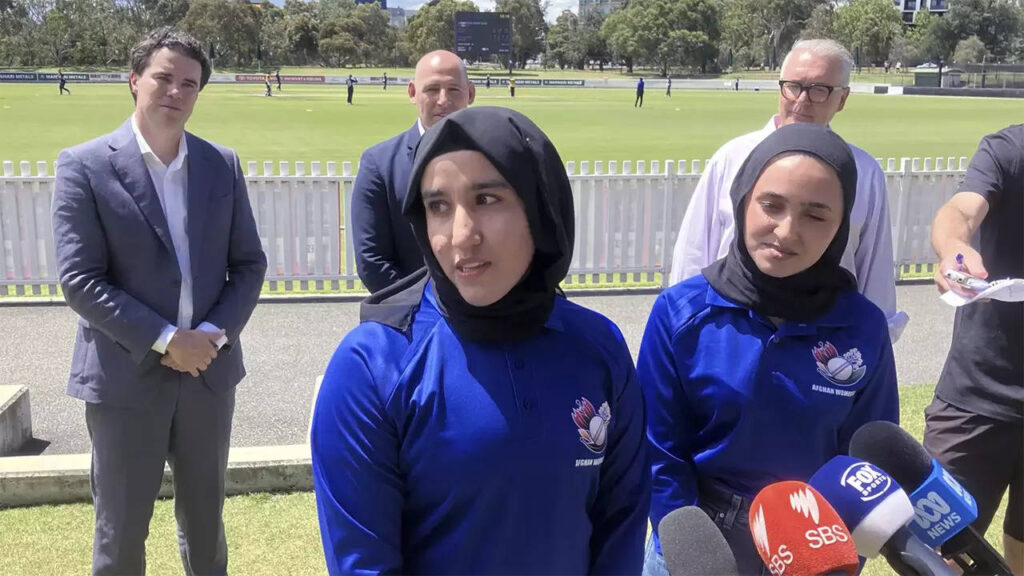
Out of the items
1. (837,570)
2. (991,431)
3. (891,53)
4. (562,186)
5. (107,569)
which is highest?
(891,53)

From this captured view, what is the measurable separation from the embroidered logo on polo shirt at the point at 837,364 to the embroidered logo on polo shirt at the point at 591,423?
0.68m

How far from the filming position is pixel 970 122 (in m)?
34.2

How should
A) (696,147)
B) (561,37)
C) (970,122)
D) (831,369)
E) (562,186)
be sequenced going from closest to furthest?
(562,186) < (831,369) < (696,147) < (970,122) < (561,37)

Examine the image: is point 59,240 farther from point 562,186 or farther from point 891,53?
point 891,53

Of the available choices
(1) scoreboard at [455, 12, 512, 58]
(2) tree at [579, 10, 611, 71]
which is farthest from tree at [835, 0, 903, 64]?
(1) scoreboard at [455, 12, 512, 58]

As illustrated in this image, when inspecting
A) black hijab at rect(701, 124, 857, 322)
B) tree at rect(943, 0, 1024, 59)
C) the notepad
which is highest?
tree at rect(943, 0, 1024, 59)

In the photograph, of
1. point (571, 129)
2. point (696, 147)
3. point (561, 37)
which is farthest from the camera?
point (561, 37)

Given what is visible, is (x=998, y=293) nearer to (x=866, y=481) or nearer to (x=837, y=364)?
(x=837, y=364)

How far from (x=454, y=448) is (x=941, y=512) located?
86cm

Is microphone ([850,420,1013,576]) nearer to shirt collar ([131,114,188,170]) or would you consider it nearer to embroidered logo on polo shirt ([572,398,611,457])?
embroidered logo on polo shirt ([572,398,611,457])

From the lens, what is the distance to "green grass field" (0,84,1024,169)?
22484mm

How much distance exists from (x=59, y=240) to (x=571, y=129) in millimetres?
28018

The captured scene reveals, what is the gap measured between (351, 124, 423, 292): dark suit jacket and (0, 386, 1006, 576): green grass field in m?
1.28

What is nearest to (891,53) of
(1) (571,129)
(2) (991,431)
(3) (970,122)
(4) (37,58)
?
(3) (970,122)
